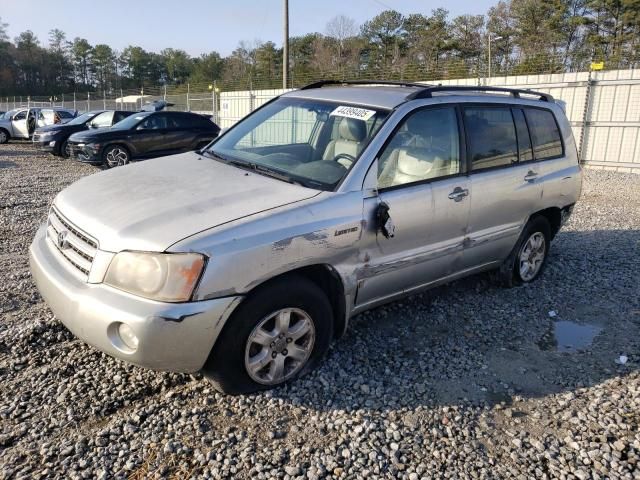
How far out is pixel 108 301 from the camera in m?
2.57

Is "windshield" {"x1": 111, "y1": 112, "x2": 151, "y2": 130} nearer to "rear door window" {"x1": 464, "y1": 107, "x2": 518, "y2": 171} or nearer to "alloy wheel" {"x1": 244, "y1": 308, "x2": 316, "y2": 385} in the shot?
"rear door window" {"x1": 464, "y1": 107, "x2": 518, "y2": 171}

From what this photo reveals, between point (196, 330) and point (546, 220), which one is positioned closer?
point (196, 330)

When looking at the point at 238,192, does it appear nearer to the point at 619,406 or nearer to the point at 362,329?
the point at 362,329

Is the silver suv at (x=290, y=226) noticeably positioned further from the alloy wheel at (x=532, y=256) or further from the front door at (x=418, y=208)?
the alloy wheel at (x=532, y=256)

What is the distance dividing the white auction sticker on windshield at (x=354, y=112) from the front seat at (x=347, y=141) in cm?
3

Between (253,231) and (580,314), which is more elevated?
(253,231)

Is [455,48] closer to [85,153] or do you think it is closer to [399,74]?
[399,74]

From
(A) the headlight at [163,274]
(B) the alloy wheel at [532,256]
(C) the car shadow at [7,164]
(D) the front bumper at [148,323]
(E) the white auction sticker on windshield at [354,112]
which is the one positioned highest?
(E) the white auction sticker on windshield at [354,112]

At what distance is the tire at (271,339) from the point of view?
275 cm

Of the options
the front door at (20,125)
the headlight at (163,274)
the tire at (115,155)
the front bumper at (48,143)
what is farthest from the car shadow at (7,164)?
the headlight at (163,274)

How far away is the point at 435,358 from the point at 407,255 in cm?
76

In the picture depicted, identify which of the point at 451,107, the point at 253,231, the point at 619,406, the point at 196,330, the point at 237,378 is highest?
the point at 451,107

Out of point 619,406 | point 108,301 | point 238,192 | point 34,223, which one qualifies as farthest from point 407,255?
point 34,223

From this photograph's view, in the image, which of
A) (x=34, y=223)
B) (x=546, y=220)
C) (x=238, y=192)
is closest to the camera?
(x=238, y=192)
